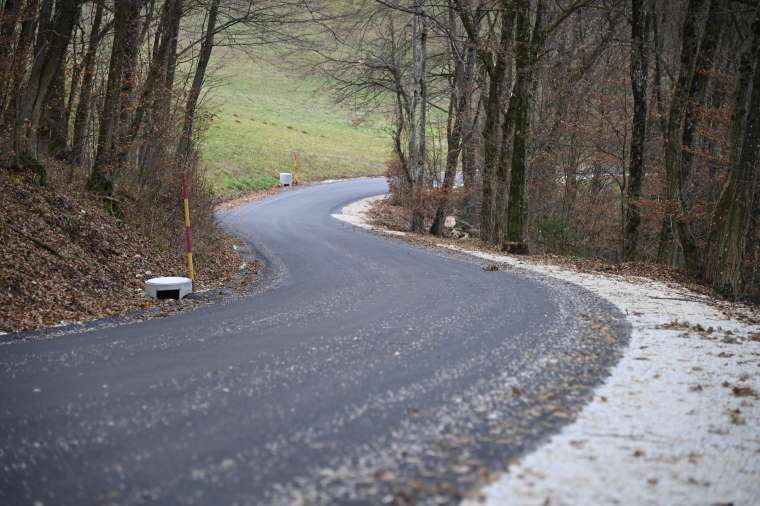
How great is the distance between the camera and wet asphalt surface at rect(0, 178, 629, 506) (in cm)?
425

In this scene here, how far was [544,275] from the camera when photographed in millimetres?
15125

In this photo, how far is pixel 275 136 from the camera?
54.9 m

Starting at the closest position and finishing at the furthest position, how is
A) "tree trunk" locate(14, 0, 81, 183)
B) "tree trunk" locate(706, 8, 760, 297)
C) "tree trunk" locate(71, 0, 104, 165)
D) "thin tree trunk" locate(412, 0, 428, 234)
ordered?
"tree trunk" locate(14, 0, 81, 183), "tree trunk" locate(706, 8, 760, 297), "tree trunk" locate(71, 0, 104, 165), "thin tree trunk" locate(412, 0, 428, 234)

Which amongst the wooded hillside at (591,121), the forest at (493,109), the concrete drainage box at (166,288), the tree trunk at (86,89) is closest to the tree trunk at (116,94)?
the forest at (493,109)

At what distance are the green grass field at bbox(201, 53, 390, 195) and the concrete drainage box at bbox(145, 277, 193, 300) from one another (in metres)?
11.2

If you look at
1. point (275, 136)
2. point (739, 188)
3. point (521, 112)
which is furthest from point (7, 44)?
point (275, 136)

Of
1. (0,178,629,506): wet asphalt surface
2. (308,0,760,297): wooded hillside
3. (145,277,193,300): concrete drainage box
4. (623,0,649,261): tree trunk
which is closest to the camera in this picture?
(0,178,629,506): wet asphalt surface

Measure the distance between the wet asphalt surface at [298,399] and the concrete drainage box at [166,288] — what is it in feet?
2.57

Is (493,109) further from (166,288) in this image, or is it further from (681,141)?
(166,288)

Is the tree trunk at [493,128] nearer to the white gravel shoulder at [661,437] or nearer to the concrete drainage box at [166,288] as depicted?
the concrete drainage box at [166,288]

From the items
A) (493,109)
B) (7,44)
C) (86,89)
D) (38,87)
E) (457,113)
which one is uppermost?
(457,113)

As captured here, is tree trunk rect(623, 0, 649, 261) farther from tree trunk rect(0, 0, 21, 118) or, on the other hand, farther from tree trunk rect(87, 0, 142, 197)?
tree trunk rect(0, 0, 21, 118)

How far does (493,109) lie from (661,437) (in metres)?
19.4

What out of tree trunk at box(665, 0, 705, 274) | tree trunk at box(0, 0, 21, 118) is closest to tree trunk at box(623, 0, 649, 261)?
tree trunk at box(665, 0, 705, 274)
